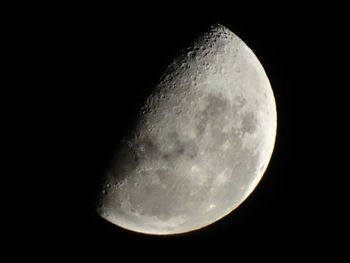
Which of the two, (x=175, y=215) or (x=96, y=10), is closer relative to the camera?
(x=96, y=10)

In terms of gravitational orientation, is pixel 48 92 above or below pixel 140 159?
above

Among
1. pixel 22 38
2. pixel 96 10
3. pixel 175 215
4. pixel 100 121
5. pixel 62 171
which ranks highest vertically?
pixel 96 10

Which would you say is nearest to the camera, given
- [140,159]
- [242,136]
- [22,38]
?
[22,38]

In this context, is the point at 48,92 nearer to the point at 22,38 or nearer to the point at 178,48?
the point at 22,38

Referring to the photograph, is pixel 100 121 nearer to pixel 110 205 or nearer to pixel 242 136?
pixel 110 205

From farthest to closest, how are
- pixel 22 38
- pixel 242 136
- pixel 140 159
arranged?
pixel 242 136
pixel 140 159
pixel 22 38

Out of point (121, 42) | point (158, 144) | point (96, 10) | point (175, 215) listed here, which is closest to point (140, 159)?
point (158, 144)

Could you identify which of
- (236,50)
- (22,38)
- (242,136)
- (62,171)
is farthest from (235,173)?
(22,38)
